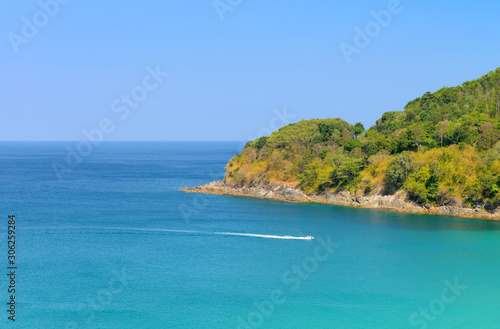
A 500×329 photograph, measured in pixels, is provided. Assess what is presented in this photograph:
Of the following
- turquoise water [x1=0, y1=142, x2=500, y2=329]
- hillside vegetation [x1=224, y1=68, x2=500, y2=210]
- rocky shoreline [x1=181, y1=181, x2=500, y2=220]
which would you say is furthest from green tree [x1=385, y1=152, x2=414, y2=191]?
turquoise water [x1=0, y1=142, x2=500, y2=329]

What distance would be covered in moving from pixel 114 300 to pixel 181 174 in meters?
81.6

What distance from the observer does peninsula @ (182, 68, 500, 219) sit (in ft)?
202

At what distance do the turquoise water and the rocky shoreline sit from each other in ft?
7.16

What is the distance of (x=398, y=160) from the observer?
65875mm

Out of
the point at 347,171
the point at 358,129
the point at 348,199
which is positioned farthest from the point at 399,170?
the point at 358,129

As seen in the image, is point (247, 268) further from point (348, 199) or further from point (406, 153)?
point (406, 153)

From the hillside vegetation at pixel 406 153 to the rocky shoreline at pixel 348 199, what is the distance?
2.69 ft

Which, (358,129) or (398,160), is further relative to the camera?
(358,129)

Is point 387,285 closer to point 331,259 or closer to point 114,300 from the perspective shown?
point 331,259

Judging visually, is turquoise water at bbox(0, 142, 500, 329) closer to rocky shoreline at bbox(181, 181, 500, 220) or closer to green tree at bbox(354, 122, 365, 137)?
rocky shoreline at bbox(181, 181, 500, 220)

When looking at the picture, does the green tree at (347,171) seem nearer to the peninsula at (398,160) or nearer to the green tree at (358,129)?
the peninsula at (398,160)

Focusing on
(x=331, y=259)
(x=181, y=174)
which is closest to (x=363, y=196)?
(x=331, y=259)

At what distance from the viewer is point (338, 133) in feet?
283

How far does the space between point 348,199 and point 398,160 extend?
8885mm
